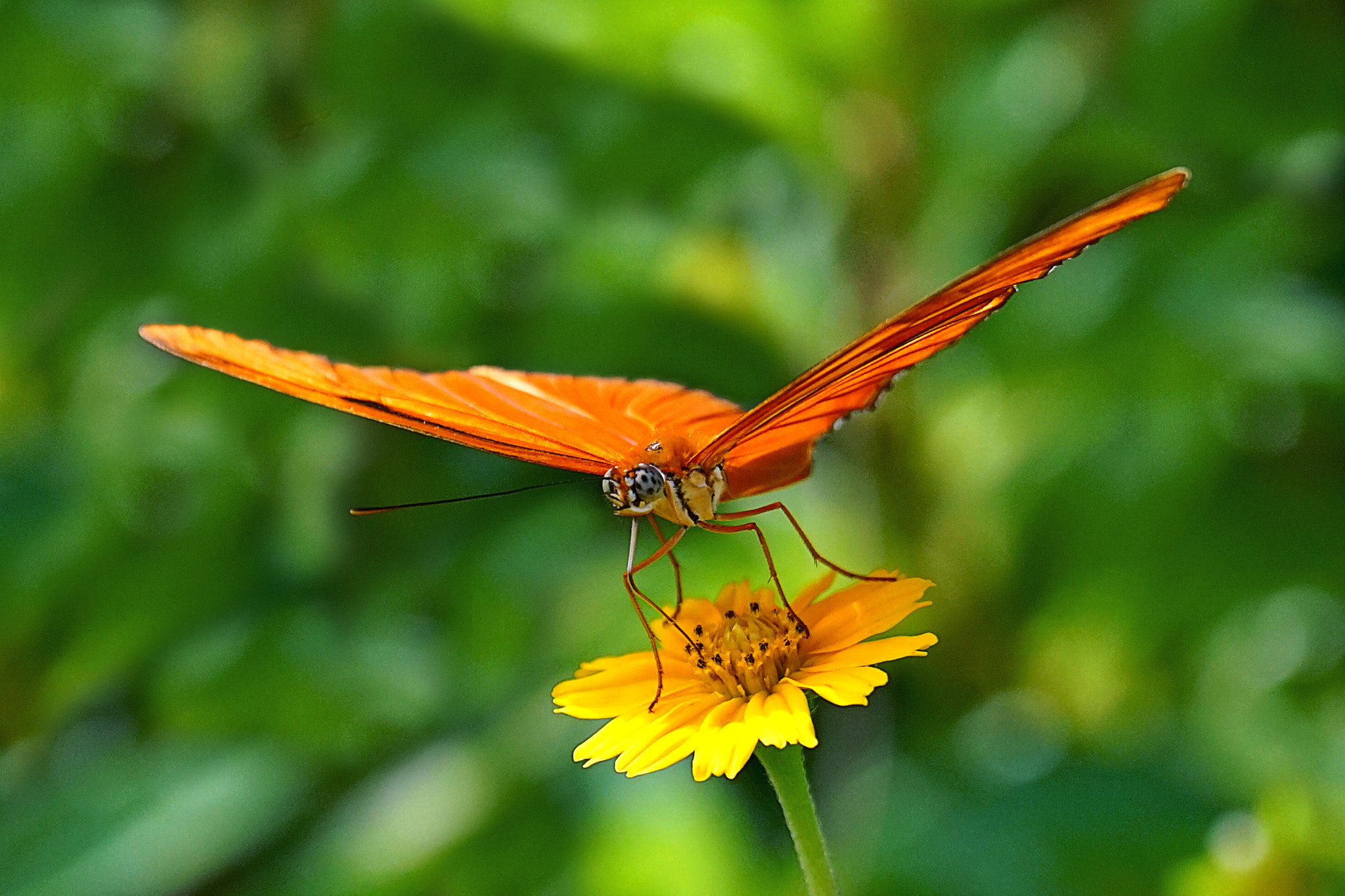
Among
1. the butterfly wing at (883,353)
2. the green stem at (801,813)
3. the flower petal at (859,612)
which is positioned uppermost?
the butterfly wing at (883,353)

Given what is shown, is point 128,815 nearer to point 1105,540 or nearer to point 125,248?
point 125,248

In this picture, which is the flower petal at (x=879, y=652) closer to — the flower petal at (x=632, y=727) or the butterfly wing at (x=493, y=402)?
the flower petal at (x=632, y=727)

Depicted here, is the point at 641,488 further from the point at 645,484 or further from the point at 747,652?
the point at 747,652

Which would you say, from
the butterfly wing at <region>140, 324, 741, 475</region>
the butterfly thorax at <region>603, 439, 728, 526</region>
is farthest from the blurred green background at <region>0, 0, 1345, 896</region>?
the butterfly thorax at <region>603, 439, 728, 526</region>

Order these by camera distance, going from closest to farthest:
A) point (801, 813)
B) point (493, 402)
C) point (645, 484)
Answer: point (801, 813) → point (645, 484) → point (493, 402)

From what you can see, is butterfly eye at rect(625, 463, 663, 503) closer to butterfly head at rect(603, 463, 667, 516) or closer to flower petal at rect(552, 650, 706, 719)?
butterfly head at rect(603, 463, 667, 516)

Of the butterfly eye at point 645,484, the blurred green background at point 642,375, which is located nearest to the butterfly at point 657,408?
the butterfly eye at point 645,484

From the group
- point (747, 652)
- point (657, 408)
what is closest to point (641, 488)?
point (747, 652)

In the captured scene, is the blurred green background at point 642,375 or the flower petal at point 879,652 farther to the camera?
the blurred green background at point 642,375
